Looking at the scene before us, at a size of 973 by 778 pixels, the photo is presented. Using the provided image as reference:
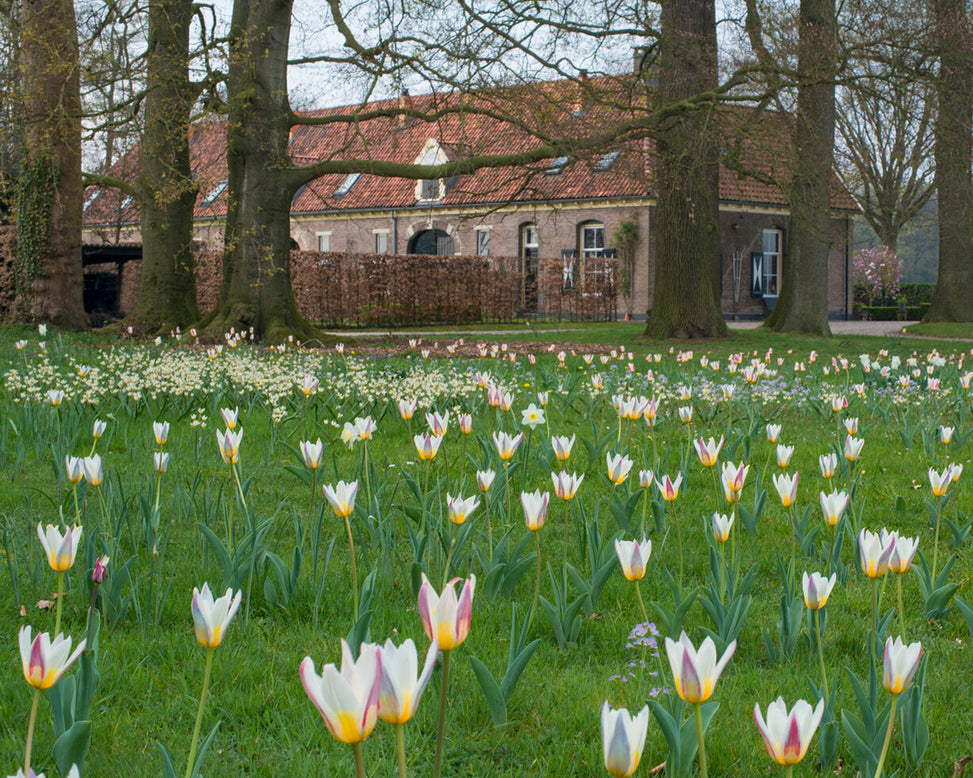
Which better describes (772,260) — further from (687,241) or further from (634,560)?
(634,560)

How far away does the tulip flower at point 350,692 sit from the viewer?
107 centimetres

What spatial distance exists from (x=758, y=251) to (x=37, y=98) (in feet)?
88.0

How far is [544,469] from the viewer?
5023mm

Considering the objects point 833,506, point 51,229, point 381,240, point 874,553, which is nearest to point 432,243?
point 381,240

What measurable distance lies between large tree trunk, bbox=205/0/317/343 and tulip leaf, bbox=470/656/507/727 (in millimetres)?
12320

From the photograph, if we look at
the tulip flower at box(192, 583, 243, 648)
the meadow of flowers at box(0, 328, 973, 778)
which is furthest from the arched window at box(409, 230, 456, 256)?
the tulip flower at box(192, 583, 243, 648)

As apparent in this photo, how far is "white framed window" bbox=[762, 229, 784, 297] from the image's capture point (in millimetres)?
35844

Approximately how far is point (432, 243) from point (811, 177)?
25054 mm

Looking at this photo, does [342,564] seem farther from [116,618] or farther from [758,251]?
[758,251]

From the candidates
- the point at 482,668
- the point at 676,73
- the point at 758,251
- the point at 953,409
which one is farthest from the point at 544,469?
the point at 758,251

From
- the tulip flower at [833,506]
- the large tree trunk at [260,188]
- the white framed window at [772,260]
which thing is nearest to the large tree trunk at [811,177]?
the large tree trunk at [260,188]

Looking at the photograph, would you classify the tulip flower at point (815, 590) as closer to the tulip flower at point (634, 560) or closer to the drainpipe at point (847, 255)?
the tulip flower at point (634, 560)

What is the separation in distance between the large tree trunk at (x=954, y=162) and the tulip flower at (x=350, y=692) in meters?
14.7

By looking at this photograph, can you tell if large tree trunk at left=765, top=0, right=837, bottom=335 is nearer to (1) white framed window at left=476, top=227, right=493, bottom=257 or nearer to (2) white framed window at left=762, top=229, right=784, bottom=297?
(2) white framed window at left=762, top=229, right=784, bottom=297
